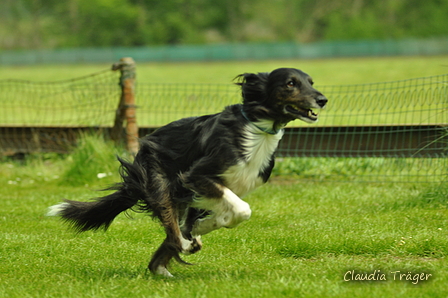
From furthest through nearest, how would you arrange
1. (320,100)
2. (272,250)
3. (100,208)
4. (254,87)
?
(272,250), (100,208), (254,87), (320,100)

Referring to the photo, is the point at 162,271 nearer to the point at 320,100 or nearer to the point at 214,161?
the point at 214,161

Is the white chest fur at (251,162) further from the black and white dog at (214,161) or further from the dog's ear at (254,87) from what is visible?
the dog's ear at (254,87)

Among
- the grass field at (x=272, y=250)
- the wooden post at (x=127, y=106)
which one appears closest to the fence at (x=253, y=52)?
the wooden post at (x=127, y=106)

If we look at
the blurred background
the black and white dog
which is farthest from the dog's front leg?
the blurred background

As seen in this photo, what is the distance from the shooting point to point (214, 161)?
4.00m

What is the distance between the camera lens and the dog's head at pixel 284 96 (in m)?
3.92

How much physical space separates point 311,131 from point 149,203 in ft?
14.2

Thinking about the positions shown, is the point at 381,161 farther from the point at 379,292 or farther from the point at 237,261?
the point at 379,292

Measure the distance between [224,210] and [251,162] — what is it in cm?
37

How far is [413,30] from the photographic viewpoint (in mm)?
62250

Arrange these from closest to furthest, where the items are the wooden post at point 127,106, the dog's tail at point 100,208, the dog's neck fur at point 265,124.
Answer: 1. the dog's neck fur at point 265,124
2. the dog's tail at point 100,208
3. the wooden post at point 127,106

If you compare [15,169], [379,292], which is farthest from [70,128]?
[379,292]

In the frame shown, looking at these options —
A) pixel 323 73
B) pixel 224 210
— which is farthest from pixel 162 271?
pixel 323 73

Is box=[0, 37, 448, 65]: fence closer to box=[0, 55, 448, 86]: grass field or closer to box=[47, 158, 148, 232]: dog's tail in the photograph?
box=[0, 55, 448, 86]: grass field
